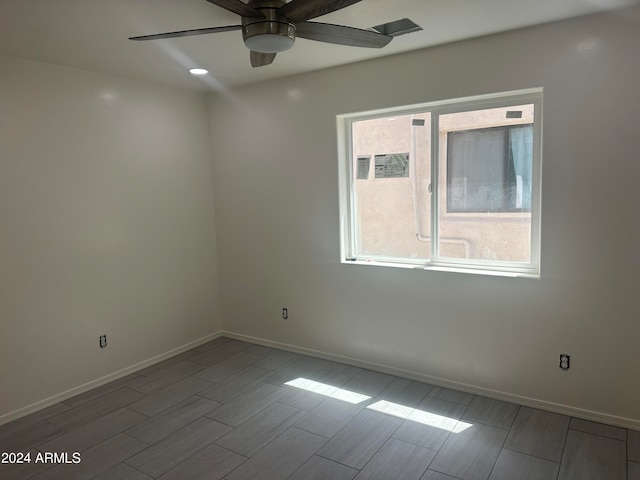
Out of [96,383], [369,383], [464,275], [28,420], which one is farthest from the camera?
[96,383]

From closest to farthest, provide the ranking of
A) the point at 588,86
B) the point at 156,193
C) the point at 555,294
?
1. the point at 588,86
2. the point at 555,294
3. the point at 156,193

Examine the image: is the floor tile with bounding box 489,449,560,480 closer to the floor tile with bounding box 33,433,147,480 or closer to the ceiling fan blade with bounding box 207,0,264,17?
the floor tile with bounding box 33,433,147,480

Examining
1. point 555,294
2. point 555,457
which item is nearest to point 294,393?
point 555,457

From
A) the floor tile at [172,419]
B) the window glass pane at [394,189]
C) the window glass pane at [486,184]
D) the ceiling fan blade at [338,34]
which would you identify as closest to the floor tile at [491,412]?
the window glass pane at [486,184]

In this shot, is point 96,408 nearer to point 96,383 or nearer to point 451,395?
point 96,383

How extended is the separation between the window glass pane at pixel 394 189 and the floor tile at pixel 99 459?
2.21 metres

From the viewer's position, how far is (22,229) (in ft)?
9.82

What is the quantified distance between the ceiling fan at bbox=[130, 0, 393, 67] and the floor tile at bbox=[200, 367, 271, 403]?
247cm

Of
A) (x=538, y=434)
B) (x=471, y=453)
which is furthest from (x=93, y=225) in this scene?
(x=538, y=434)

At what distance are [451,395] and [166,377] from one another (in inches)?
91.2

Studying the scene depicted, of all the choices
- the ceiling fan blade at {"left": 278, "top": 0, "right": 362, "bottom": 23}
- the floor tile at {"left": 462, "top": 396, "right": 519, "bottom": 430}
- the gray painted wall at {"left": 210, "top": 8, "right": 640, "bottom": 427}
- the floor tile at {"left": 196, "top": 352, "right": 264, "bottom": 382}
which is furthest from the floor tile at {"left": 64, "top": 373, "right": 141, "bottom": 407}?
the ceiling fan blade at {"left": 278, "top": 0, "right": 362, "bottom": 23}

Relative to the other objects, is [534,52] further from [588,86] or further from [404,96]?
[404,96]

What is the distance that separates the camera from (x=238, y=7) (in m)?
1.75

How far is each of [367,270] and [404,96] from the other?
139 cm
